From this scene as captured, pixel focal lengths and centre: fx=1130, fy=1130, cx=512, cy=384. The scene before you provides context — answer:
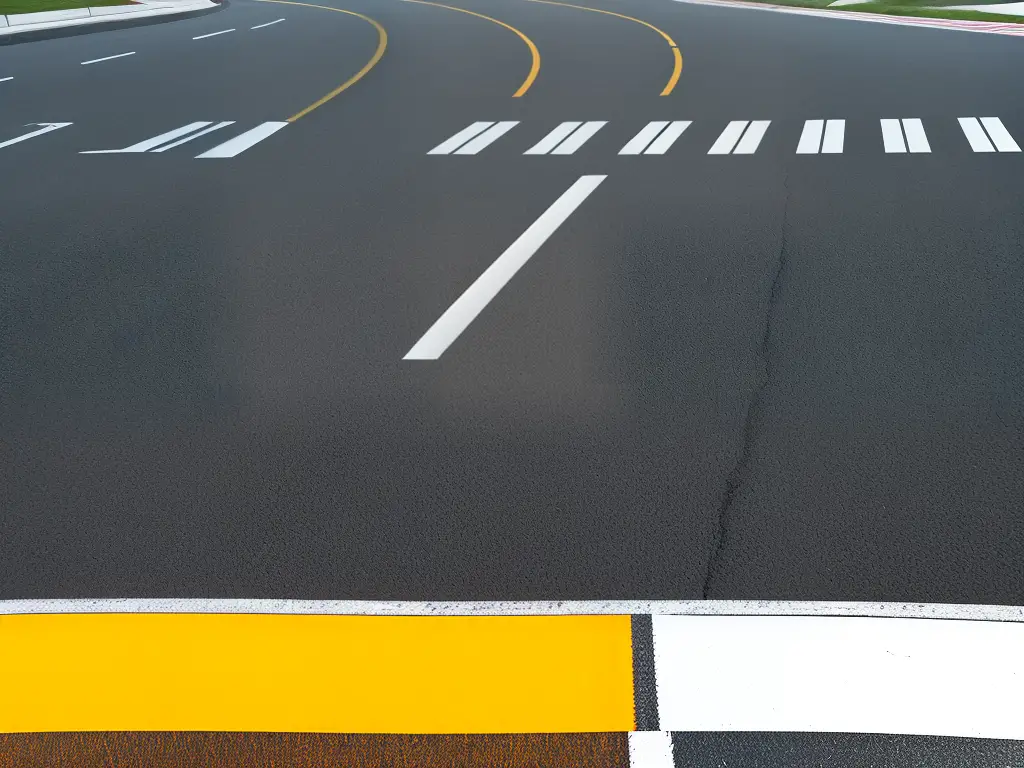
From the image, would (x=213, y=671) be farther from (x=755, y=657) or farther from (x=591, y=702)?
(x=755, y=657)

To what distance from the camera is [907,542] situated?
13.6 feet

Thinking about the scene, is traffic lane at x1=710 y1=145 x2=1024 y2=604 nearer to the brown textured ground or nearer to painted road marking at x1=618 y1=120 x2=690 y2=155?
the brown textured ground

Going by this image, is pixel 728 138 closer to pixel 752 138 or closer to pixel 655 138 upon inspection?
pixel 752 138

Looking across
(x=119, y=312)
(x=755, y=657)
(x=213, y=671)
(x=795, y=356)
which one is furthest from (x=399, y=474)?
(x=119, y=312)

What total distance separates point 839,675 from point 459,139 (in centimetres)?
1038

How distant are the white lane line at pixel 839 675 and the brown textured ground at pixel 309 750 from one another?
0.29 metres

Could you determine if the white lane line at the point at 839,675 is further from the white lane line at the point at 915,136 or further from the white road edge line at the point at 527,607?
the white lane line at the point at 915,136

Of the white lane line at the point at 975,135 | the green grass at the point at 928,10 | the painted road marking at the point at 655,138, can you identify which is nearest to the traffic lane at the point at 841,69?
the white lane line at the point at 975,135

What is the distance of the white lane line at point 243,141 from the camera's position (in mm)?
12430

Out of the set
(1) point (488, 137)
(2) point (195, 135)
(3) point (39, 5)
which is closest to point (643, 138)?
(1) point (488, 137)

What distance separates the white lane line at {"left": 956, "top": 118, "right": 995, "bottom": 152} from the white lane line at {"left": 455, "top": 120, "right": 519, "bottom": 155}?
5112 mm

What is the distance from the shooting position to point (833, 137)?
12242 mm

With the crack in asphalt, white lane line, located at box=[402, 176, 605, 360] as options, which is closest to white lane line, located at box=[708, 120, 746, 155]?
white lane line, located at box=[402, 176, 605, 360]

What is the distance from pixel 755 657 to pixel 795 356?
9.37 ft
